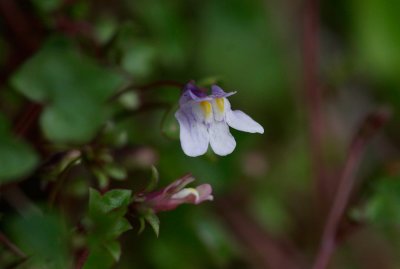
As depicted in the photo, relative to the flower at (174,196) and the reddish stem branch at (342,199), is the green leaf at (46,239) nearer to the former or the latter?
the flower at (174,196)

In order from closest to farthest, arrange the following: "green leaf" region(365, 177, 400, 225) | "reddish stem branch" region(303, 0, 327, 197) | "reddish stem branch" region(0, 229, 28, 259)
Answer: "reddish stem branch" region(0, 229, 28, 259), "green leaf" region(365, 177, 400, 225), "reddish stem branch" region(303, 0, 327, 197)

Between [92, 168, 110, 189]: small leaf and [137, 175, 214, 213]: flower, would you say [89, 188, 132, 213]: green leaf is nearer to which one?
[137, 175, 214, 213]: flower

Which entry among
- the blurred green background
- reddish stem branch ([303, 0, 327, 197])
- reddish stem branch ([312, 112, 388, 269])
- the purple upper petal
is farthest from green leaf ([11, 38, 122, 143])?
reddish stem branch ([303, 0, 327, 197])

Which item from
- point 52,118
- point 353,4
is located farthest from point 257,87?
point 52,118

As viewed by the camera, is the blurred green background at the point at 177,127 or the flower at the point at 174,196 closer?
the flower at the point at 174,196

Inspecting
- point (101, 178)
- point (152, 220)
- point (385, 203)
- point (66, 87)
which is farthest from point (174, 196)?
point (385, 203)

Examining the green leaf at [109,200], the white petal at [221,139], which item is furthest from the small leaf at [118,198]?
the white petal at [221,139]

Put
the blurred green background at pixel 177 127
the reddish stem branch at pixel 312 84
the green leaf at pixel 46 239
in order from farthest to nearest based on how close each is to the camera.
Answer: the reddish stem branch at pixel 312 84 → the blurred green background at pixel 177 127 → the green leaf at pixel 46 239
